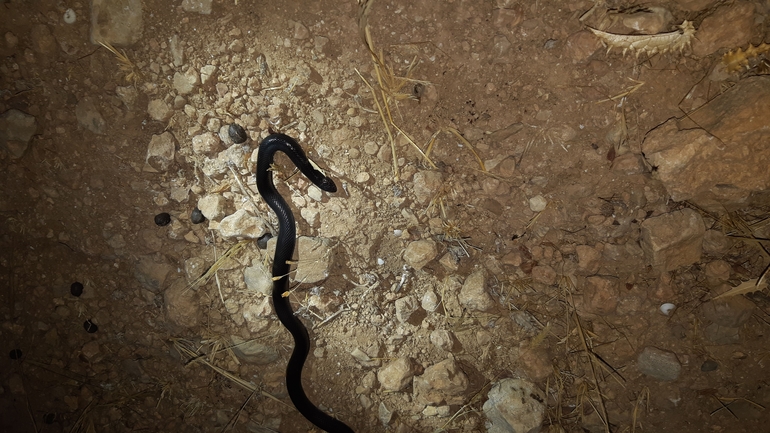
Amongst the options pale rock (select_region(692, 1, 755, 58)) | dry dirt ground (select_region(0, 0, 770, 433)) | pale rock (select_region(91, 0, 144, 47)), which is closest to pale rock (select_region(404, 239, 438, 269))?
dry dirt ground (select_region(0, 0, 770, 433))

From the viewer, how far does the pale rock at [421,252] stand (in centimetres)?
314

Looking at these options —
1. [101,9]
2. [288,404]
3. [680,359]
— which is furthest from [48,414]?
[680,359]

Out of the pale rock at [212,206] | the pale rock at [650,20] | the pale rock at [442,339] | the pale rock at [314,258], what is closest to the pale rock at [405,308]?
the pale rock at [442,339]

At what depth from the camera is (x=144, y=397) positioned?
3.42 meters

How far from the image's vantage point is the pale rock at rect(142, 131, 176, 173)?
121 inches

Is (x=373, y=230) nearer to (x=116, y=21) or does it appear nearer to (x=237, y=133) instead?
(x=237, y=133)

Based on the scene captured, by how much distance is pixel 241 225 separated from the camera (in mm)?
3115

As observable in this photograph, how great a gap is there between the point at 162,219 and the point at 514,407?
10.6 feet

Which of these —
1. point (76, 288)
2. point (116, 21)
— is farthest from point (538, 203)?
point (76, 288)

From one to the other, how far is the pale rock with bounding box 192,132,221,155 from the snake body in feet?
1.21

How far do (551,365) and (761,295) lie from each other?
5.19ft

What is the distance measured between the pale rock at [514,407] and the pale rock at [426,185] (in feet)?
5.40

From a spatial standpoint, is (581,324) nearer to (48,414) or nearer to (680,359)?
(680,359)

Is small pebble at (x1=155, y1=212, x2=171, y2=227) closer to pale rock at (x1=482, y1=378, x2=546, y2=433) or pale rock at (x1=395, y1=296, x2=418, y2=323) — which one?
pale rock at (x1=395, y1=296, x2=418, y2=323)
